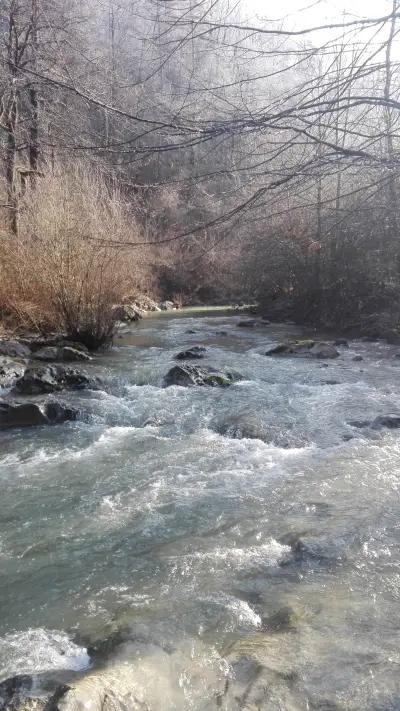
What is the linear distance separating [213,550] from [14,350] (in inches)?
308

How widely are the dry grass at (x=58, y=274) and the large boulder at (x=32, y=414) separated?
437cm

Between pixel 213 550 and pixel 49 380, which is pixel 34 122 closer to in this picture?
pixel 49 380

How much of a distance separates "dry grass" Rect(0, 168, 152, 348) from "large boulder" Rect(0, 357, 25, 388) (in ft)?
7.46

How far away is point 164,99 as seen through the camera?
134 inches

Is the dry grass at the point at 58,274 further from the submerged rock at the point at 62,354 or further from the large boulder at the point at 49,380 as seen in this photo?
the large boulder at the point at 49,380

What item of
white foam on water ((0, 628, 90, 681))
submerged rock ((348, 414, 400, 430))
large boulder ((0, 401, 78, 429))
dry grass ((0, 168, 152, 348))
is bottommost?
white foam on water ((0, 628, 90, 681))

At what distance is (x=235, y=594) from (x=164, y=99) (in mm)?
3043

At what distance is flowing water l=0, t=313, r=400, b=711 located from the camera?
2773 mm

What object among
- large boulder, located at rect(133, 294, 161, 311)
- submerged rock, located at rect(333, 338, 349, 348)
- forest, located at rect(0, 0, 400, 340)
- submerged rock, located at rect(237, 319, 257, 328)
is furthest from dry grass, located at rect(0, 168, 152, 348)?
large boulder, located at rect(133, 294, 161, 311)

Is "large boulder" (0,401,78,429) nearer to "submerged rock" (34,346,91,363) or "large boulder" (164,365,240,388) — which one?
"large boulder" (164,365,240,388)

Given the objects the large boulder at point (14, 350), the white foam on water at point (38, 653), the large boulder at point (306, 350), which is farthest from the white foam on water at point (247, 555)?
the large boulder at point (306, 350)

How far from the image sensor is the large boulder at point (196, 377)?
30.1ft

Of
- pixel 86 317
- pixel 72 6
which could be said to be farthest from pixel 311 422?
pixel 72 6

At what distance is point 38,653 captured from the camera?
2992mm
